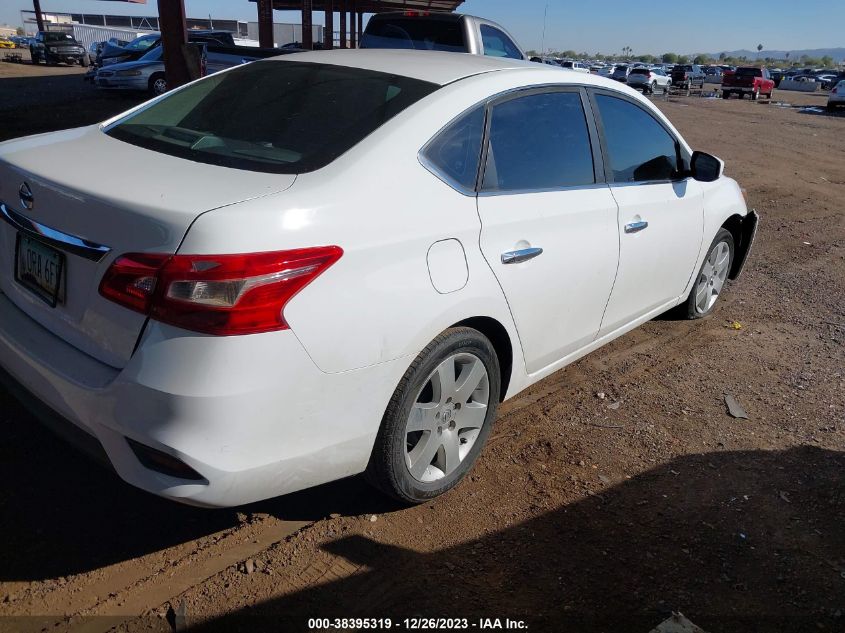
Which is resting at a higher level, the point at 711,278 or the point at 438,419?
the point at 438,419

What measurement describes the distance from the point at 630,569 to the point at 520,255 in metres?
1.29

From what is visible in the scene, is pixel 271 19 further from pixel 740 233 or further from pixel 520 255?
pixel 520 255

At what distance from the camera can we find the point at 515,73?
3.23 meters

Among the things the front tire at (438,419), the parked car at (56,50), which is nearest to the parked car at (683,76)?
the parked car at (56,50)

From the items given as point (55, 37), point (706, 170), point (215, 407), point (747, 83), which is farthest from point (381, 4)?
point (747, 83)

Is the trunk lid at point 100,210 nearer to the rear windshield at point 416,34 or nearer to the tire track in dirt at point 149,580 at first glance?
the tire track in dirt at point 149,580

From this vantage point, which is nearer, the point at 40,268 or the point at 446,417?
the point at 40,268

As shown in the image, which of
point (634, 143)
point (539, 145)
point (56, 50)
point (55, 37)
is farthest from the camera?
point (55, 37)

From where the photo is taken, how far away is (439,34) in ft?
29.6

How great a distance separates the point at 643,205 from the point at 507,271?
1.32m

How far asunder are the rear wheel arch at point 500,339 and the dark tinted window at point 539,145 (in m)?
0.55

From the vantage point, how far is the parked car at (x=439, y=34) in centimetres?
878

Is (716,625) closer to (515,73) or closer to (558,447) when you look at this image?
(558,447)

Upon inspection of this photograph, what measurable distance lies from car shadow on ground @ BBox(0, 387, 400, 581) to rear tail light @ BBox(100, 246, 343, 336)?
73 centimetres
